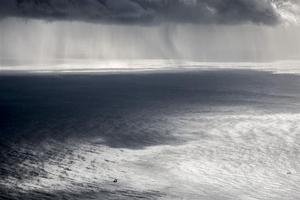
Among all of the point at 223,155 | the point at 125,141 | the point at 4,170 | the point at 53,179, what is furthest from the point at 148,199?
the point at 125,141

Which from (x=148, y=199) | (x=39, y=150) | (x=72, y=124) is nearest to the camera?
(x=148, y=199)

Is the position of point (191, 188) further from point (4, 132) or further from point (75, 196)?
point (4, 132)

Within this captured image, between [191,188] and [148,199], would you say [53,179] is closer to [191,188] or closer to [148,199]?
[148,199]

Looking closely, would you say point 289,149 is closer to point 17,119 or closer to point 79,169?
point 79,169

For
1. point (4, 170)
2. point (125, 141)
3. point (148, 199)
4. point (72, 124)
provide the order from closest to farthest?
point (148, 199), point (4, 170), point (125, 141), point (72, 124)

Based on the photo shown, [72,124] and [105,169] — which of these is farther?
[72,124]

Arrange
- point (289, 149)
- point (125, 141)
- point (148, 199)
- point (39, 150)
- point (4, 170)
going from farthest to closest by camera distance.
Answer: point (125, 141) → point (289, 149) → point (39, 150) → point (4, 170) → point (148, 199)

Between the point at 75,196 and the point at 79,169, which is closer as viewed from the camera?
the point at 75,196

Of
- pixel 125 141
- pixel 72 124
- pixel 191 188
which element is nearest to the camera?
pixel 191 188

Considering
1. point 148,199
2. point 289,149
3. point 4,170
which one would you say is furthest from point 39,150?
point 289,149
